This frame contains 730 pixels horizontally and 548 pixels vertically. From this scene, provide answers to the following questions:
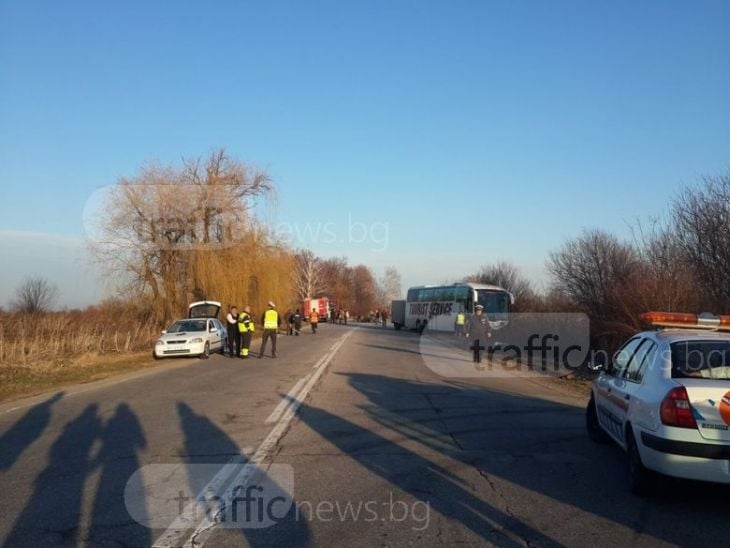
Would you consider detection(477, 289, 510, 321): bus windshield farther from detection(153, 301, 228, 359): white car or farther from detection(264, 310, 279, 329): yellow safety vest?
detection(264, 310, 279, 329): yellow safety vest

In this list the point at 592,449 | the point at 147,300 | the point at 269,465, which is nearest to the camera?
the point at 269,465

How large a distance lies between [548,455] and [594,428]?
121 centimetres

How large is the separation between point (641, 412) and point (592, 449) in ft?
7.19

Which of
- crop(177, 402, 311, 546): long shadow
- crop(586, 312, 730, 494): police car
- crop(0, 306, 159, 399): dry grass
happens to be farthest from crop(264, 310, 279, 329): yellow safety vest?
crop(586, 312, 730, 494): police car

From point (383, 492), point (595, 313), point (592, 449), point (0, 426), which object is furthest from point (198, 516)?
point (595, 313)

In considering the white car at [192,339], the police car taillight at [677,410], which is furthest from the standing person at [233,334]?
the police car taillight at [677,410]

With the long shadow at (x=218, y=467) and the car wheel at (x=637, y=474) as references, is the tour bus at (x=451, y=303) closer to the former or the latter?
the long shadow at (x=218, y=467)

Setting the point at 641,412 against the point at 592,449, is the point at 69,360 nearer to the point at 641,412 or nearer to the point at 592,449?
the point at 592,449

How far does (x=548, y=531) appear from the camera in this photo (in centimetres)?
532

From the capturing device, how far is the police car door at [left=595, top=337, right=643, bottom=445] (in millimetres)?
7227

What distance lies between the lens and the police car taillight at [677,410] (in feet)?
19.3

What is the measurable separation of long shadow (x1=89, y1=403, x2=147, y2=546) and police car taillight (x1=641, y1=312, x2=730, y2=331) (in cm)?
581

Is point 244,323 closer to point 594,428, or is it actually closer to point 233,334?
point 233,334

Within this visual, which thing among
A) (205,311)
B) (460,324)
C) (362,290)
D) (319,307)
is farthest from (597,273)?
(362,290)
